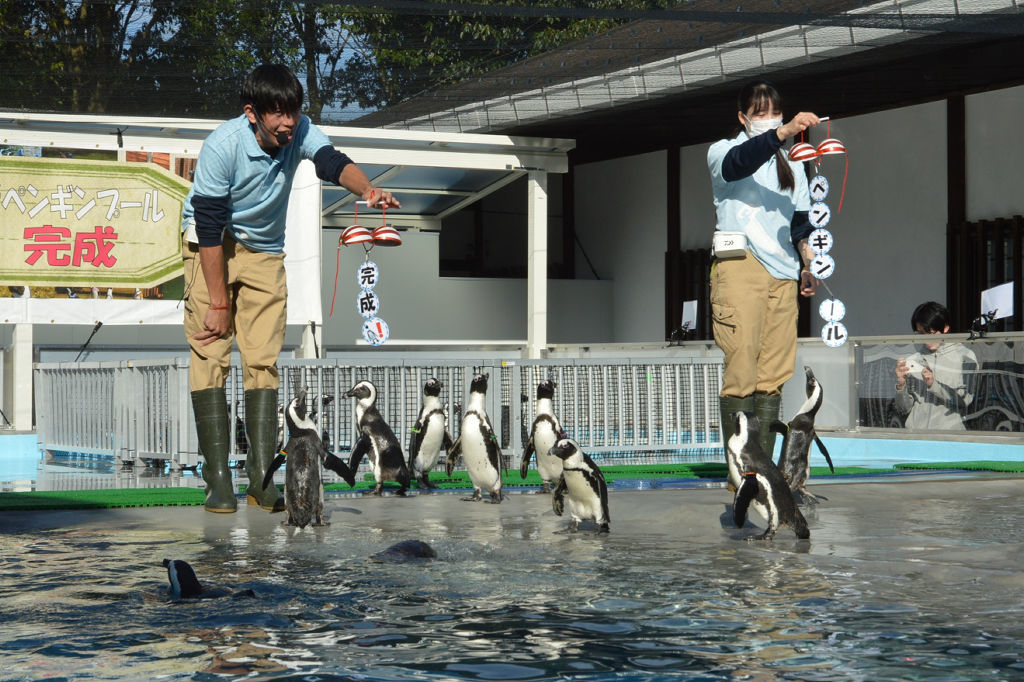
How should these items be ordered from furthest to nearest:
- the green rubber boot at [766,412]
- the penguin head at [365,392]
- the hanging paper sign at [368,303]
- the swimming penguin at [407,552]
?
1. the hanging paper sign at [368,303]
2. the penguin head at [365,392]
3. the green rubber boot at [766,412]
4. the swimming penguin at [407,552]

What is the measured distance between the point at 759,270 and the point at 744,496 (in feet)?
4.35

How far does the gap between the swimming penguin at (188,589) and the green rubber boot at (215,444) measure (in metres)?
1.89

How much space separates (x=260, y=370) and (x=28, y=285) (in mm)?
11660

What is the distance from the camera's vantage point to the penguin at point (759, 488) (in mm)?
5488

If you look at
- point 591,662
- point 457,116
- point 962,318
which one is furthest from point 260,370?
point 962,318

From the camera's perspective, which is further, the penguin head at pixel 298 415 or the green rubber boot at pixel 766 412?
the green rubber boot at pixel 766 412

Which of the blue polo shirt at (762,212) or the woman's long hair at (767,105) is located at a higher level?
the woman's long hair at (767,105)

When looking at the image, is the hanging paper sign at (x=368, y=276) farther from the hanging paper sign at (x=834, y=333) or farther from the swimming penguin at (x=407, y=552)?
the swimming penguin at (x=407, y=552)

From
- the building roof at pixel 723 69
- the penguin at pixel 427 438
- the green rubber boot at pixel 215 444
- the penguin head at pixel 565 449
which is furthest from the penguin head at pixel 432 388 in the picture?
the building roof at pixel 723 69

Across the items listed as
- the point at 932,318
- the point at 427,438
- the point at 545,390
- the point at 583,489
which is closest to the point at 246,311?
the point at 583,489

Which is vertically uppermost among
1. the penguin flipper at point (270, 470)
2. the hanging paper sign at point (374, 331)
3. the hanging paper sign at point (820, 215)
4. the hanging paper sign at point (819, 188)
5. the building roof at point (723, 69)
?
the building roof at point (723, 69)

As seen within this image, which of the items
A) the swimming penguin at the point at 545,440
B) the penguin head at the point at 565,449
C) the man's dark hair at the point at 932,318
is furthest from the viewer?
the man's dark hair at the point at 932,318

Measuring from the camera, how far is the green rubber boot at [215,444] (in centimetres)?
576

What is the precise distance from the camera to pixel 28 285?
53.3 ft
